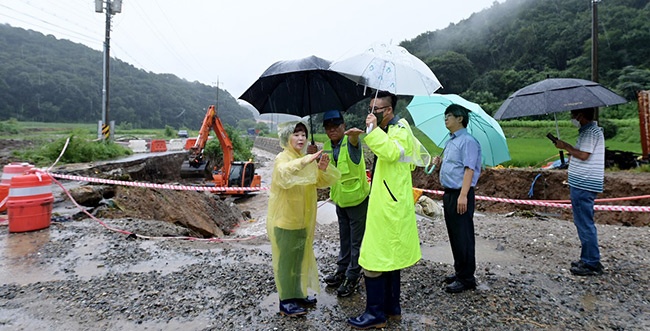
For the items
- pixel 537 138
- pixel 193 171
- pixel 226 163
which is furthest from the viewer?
pixel 537 138

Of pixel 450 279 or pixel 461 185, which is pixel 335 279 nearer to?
pixel 450 279

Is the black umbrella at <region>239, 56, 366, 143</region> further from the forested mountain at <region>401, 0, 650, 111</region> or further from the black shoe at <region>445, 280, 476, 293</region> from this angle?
the forested mountain at <region>401, 0, 650, 111</region>

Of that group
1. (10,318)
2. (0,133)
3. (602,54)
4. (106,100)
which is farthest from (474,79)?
(10,318)

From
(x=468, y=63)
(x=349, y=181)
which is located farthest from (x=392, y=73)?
(x=468, y=63)

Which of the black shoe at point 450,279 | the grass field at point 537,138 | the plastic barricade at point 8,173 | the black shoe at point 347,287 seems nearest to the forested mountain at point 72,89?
the grass field at point 537,138

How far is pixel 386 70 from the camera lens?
9.02ft

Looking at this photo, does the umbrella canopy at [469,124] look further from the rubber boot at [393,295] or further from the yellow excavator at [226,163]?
the yellow excavator at [226,163]

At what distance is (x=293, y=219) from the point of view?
2947 millimetres

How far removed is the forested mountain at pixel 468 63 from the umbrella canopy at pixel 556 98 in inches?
1118

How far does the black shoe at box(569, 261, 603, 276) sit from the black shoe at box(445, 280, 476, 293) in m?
1.25

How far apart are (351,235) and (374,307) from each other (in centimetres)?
71

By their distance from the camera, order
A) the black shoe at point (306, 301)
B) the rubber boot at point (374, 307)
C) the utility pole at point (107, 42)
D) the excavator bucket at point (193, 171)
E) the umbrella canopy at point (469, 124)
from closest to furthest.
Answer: the rubber boot at point (374, 307)
the black shoe at point (306, 301)
the umbrella canopy at point (469, 124)
the excavator bucket at point (193, 171)
the utility pole at point (107, 42)

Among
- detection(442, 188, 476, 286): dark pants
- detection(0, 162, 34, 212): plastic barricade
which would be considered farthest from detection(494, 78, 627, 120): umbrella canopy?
detection(0, 162, 34, 212): plastic barricade

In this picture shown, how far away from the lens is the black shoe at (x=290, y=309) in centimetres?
299
